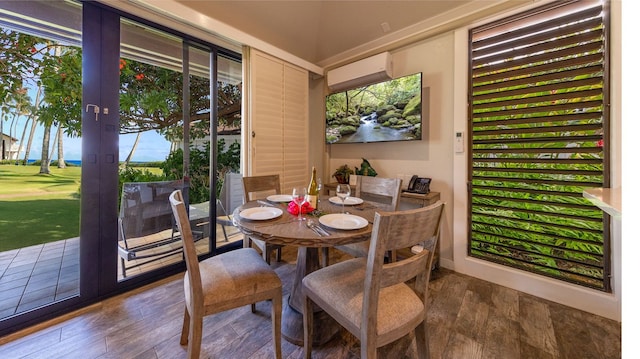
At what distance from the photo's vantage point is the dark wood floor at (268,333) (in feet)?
4.46

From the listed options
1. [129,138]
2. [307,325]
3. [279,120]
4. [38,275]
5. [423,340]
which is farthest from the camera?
[279,120]

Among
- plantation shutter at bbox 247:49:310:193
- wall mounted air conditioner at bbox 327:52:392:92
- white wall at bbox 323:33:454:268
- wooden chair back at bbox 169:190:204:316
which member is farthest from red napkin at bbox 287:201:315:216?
wall mounted air conditioner at bbox 327:52:392:92

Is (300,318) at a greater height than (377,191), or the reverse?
(377,191)

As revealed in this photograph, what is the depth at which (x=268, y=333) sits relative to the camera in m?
1.50

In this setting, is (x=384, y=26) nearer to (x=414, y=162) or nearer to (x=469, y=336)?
(x=414, y=162)

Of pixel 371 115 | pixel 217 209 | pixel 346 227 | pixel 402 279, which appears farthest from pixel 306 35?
pixel 402 279

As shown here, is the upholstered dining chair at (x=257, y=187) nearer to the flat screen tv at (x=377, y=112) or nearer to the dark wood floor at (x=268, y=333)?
the dark wood floor at (x=268, y=333)

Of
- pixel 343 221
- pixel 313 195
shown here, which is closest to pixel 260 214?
pixel 313 195

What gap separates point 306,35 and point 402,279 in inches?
122

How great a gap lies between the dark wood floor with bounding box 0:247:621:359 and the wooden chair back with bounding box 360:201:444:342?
0.67 meters

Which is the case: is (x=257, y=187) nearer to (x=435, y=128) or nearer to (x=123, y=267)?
(x=123, y=267)

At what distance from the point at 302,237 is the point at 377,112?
81.6 inches

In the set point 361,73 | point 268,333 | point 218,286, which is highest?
point 361,73

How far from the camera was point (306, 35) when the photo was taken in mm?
3006
